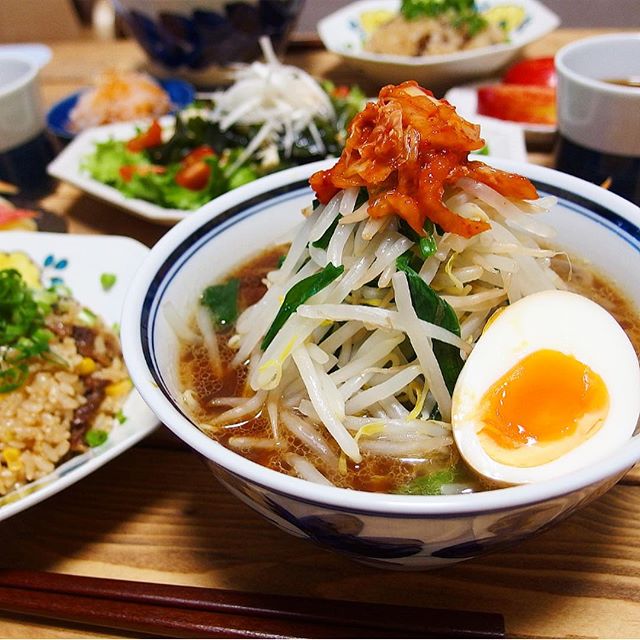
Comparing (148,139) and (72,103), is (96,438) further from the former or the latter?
(72,103)

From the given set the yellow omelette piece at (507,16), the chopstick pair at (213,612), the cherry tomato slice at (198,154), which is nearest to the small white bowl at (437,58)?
the yellow omelette piece at (507,16)

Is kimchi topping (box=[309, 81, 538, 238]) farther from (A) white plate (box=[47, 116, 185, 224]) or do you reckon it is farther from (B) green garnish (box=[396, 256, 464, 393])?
(A) white plate (box=[47, 116, 185, 224])

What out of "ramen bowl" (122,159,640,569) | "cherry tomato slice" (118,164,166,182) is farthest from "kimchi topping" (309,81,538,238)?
"cherry tomato slice" (118,164,166,182)

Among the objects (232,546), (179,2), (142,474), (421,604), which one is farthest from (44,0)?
(421,604)

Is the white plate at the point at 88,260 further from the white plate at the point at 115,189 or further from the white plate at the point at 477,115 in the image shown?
the white plate at the point at 477,115

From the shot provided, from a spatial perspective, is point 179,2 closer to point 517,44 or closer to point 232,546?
point 517,44

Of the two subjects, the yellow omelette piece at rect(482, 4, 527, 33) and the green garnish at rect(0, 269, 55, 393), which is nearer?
the green garnish at rect(0, 269, 55, 393)
